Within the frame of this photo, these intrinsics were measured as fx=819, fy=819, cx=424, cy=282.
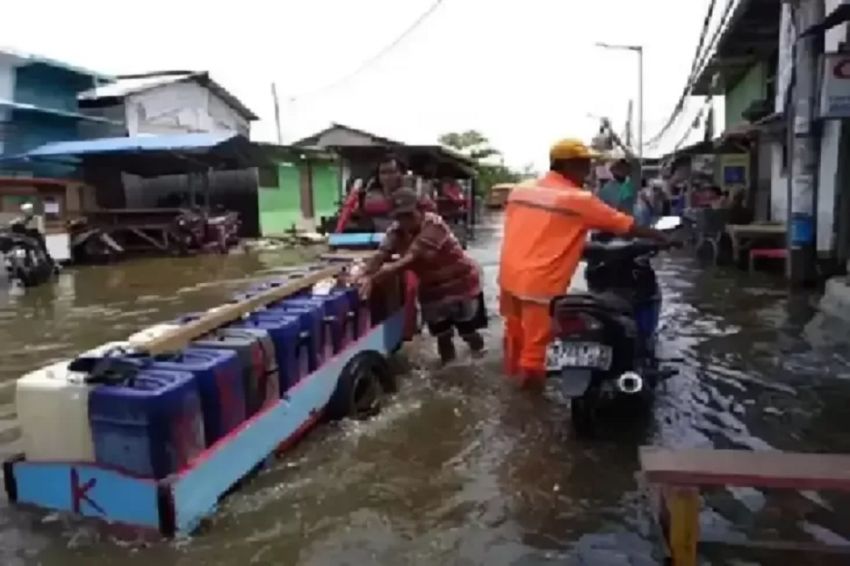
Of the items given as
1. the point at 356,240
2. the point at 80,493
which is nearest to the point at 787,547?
the point at 80,493

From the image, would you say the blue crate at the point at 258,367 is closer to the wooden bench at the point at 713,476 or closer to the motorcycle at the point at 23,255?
the wooden bench at the point at 713,476

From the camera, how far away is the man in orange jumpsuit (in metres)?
5.18

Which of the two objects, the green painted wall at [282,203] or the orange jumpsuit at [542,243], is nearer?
the orange jumpsuit at [542,243]

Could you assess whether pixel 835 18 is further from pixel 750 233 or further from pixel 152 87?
pixel 152 87

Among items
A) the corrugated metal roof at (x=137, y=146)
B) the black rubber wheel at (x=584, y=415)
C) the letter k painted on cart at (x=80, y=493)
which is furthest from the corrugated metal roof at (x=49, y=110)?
the black rubber wheel at (x=584, y=415)

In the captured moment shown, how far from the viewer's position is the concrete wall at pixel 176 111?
2888cm

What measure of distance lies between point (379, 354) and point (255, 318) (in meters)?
1.35

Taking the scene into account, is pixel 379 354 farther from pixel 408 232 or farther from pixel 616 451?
pixel 616 451

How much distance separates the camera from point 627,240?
5.63m

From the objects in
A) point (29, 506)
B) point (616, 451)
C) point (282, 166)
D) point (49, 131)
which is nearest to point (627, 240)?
point (616, 451)

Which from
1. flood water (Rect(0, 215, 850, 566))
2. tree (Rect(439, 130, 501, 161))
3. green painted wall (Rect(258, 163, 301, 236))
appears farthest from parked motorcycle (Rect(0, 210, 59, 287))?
tree (Rect(439, 130, 501, 161))

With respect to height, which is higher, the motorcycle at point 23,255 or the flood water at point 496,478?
the motorcycle at point 23,255

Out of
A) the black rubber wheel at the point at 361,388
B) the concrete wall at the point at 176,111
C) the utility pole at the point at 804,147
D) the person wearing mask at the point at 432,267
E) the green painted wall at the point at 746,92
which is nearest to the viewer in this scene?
the black rubber wheel at the point at 361,388

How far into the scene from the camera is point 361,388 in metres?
5.88
